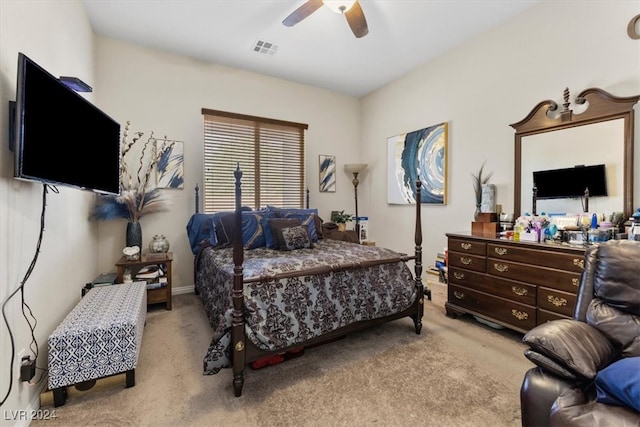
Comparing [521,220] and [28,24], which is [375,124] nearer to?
[521,220]

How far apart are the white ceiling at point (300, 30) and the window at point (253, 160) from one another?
804 mm

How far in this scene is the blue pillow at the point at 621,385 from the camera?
91 centimetres

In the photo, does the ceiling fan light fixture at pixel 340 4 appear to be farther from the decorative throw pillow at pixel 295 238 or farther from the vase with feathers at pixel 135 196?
the vase with feathers at pixel 135 196

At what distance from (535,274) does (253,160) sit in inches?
139

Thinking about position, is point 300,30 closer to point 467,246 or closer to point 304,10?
point 304,10

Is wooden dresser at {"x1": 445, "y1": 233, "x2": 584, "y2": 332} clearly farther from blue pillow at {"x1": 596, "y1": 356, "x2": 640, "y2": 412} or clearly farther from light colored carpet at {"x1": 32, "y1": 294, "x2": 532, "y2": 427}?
blue pillow at {"x1": 596, "y1": 356, "x2": 640, "y2": 412}

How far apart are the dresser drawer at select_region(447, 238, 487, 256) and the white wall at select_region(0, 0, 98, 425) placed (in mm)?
3226

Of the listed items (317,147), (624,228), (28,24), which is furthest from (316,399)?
(317,147)

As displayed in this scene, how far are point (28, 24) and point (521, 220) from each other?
381 cm

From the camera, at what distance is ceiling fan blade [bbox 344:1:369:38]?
2382mm

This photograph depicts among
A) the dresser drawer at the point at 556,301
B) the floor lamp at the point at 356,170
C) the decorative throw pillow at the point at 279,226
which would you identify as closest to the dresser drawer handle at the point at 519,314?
the dresser drawer at the point at 556,301

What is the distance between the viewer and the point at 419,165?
13.1 feet

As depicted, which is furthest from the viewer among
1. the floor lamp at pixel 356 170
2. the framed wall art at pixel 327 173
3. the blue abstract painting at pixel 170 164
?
the framed wall art at pixel 327 173

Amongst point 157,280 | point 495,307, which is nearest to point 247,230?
point 157,280
